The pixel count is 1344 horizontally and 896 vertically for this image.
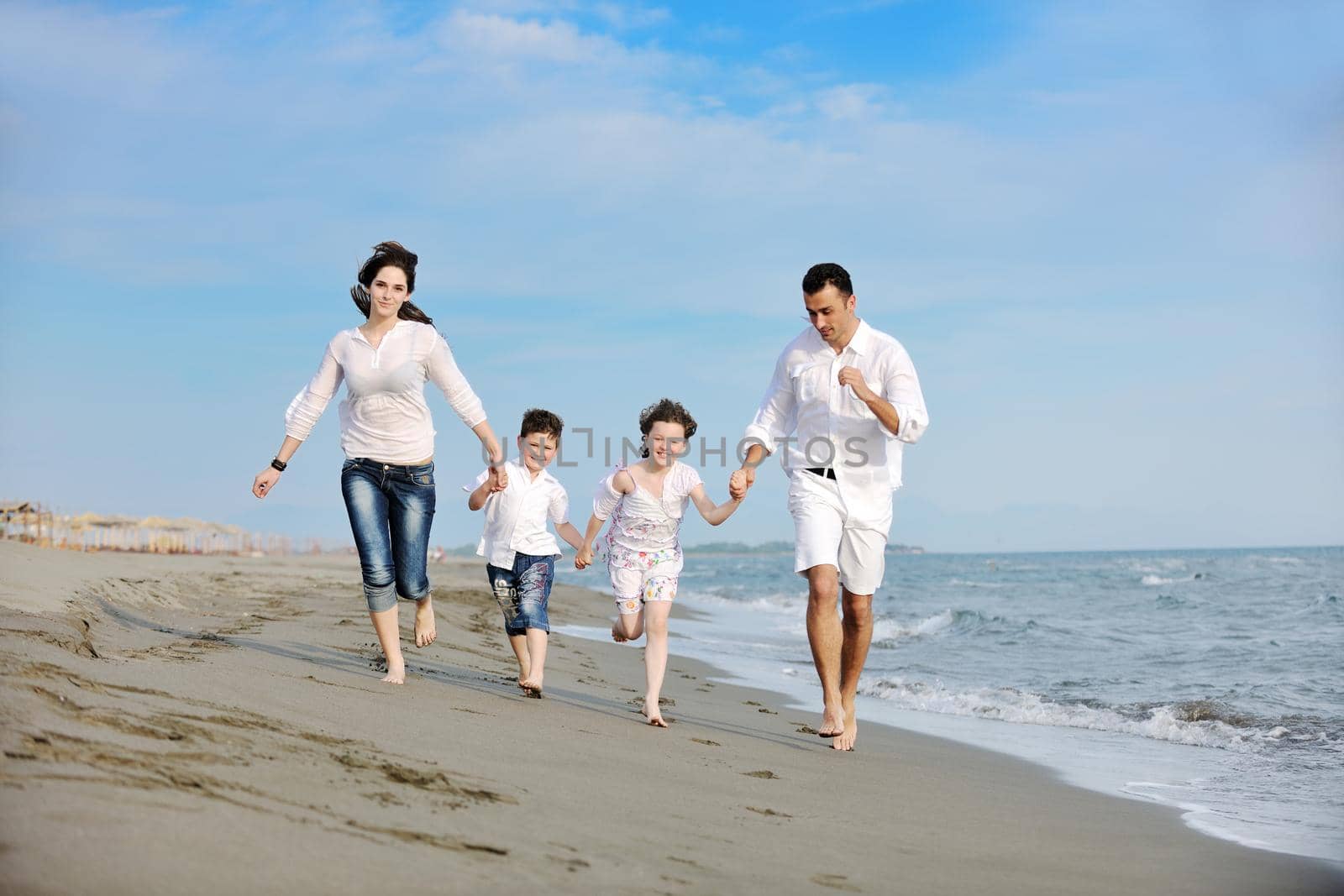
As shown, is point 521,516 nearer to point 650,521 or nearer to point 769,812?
point 650,521

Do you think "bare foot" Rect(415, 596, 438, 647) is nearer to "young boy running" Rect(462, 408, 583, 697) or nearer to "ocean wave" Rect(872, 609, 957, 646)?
A: "young boy running" Rect(462, 408, 583, 697)

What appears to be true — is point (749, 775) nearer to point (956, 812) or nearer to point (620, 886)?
point (956, 812)

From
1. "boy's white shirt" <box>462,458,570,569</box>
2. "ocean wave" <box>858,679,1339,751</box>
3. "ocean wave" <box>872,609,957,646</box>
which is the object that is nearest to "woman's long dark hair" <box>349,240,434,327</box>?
"boy's white shirt" <box>462,458,570,569</box>

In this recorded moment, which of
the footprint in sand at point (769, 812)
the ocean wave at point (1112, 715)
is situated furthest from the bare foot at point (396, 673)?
the ocean wave at point (1112, 715)

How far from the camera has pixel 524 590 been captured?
19.5 ft

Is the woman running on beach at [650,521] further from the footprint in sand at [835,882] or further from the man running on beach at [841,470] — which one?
the footprint in sand at [835,882]

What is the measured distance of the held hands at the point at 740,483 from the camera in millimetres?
5281

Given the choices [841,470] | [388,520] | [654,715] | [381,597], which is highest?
[841,470]

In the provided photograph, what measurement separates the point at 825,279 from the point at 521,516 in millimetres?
2128

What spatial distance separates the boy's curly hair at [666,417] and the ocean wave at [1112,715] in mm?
3390

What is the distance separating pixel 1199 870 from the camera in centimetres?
339

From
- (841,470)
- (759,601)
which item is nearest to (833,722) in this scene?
(841,470)

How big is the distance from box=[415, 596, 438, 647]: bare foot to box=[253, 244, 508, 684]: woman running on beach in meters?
0.31

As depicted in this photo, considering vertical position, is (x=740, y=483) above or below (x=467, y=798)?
above
